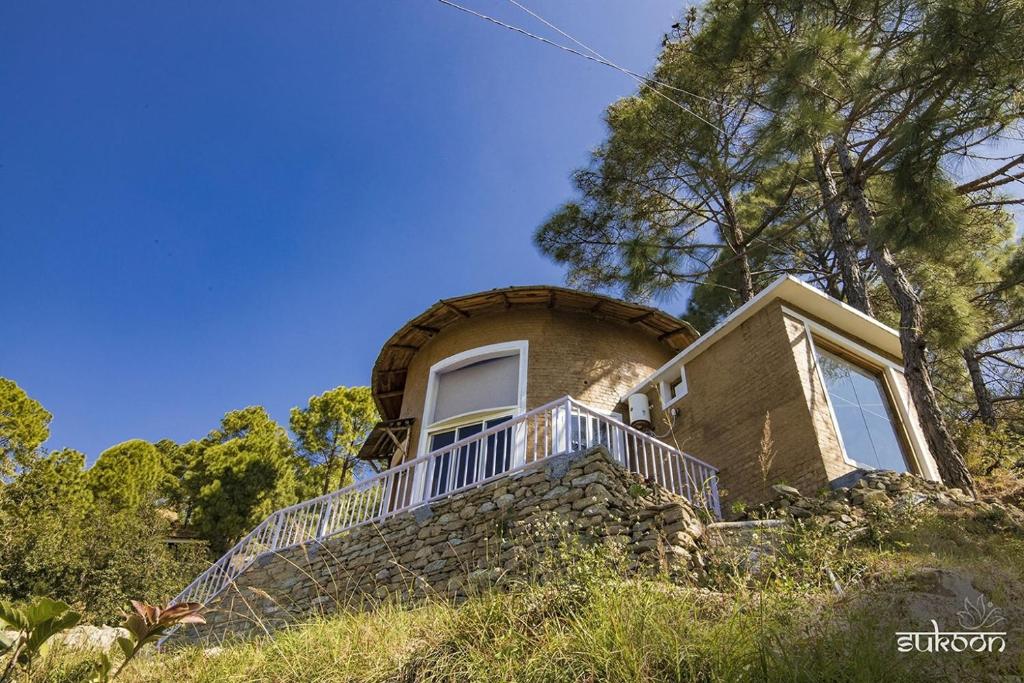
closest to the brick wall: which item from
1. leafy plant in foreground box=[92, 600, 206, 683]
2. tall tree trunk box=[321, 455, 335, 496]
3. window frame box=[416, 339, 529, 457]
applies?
window frame box=[416, 339, 529, 457]

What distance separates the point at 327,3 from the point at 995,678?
10215mm

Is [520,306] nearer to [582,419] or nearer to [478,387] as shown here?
[478,387]

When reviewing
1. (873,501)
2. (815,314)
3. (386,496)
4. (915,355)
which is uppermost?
(815,314)

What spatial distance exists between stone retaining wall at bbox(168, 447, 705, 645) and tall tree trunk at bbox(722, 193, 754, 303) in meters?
8.09

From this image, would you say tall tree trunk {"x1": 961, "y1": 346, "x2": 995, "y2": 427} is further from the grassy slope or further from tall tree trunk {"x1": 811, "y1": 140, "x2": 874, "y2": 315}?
the grassy slope

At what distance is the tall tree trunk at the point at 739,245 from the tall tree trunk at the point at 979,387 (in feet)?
15.5

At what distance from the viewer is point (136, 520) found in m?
16.3

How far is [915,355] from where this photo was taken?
827 centimetres

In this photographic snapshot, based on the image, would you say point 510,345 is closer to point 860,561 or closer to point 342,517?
point 342,517

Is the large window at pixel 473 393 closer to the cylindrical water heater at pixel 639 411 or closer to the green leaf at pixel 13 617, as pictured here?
the cylindrical water heater at pixel 639 411

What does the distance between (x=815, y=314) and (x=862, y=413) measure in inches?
66.5

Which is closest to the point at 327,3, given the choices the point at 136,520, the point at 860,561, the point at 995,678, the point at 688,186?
the point at 688,186

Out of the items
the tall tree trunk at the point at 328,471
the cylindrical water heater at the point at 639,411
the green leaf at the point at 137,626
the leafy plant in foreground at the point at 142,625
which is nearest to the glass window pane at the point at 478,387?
the cylindrical water heater at the point at 639,411

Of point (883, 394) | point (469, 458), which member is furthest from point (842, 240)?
Answer: point (469, 458)
